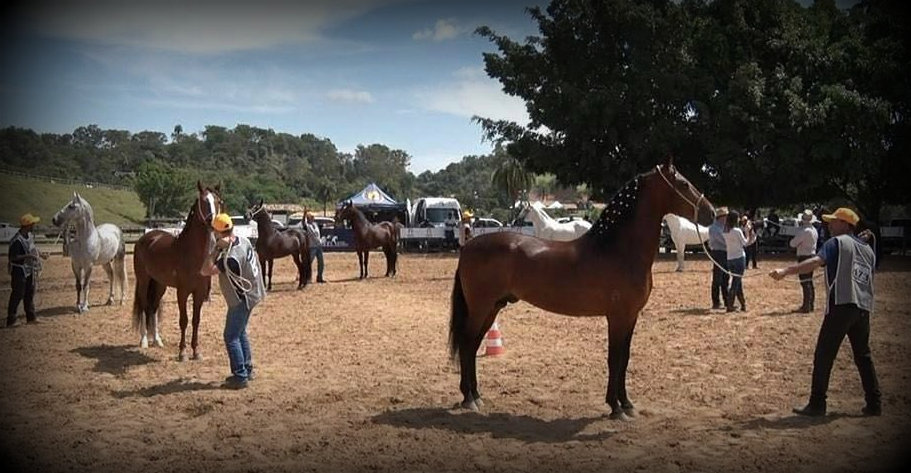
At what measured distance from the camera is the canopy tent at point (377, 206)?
39188mm

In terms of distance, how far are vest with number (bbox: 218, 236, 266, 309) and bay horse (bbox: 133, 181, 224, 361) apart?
95 cm

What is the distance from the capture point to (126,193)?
61.8 metres

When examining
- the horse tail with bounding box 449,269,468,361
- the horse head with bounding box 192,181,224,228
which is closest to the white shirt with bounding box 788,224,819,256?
the horse tail with bounding box 449,269,468,361

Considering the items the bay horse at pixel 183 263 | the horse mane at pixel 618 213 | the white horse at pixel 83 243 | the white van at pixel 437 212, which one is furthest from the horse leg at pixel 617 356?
the white van at pixel 437 212

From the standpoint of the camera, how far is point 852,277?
19.7ft

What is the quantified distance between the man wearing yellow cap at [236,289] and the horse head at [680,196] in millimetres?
4564

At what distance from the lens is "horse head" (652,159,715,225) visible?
6383 millimetres

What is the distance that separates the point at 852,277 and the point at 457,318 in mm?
3773

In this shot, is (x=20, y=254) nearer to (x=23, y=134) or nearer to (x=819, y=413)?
(x=23, y=134)

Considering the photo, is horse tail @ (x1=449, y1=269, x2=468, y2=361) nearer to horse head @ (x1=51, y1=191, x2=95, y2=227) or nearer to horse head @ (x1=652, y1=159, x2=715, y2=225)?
horse head @ (x1=652, y1=159, x2=715, y2=225)

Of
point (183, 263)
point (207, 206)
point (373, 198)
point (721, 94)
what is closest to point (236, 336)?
point (183, 263)

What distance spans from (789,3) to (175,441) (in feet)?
104

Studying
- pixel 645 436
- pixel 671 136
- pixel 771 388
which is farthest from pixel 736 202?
pixel 645 436

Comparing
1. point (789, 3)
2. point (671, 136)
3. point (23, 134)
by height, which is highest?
point (789, 3)
